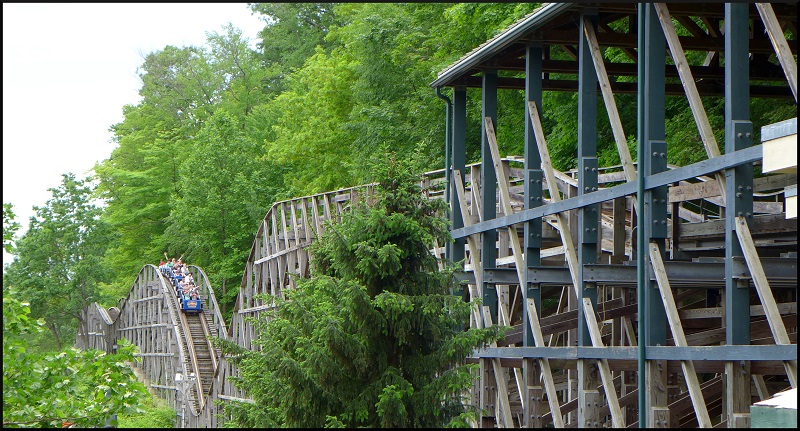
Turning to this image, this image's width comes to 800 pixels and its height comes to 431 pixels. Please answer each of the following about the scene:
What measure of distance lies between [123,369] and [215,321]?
31382mm

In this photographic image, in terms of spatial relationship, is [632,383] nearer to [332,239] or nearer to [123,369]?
[332,239]

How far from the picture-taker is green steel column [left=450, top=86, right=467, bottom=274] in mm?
18953

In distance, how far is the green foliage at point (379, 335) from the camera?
1159 centimetres

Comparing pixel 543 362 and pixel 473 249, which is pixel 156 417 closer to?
pixel 473 249

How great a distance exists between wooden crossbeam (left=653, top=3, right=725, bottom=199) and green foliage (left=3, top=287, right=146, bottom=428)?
242 inches

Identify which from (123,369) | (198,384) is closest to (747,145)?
(123,369)

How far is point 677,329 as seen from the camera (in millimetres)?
11586

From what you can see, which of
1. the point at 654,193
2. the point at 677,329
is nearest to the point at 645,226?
the point at 654,193

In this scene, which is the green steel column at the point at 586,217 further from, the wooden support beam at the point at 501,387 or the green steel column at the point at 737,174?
the green steel column at the point at 737,174

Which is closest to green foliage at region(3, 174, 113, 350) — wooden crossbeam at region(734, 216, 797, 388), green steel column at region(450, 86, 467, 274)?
green steel column at region(450, 86, 467, 274)

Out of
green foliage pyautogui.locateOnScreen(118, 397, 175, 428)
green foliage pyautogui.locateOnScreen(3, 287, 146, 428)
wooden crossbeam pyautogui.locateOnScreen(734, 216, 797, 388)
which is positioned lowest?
green foliage pyautogui.locateOnScreen(118, 397, 175, 428)

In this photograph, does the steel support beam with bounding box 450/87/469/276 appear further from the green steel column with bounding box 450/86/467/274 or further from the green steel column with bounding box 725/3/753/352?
the green steel column with bounding box 725/3/753/352

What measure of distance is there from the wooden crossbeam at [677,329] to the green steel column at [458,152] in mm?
6980

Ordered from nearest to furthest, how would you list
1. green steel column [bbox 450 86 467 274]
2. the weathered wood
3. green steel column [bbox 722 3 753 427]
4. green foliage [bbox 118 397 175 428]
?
green steel column [bbox 722 3 753 427], the weathered wood, green steel column [bbox 450 86 467 274], green foliage [bbox 118 397 175 428]
